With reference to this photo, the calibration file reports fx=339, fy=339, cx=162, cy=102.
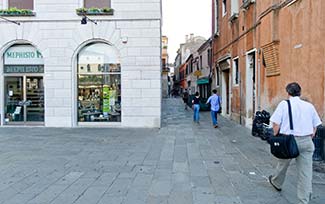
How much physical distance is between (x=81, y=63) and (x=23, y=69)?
2.67 m

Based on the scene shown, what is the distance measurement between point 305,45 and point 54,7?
10871 mm

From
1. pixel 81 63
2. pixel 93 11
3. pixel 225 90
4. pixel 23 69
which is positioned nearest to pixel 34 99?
pixel 23 69

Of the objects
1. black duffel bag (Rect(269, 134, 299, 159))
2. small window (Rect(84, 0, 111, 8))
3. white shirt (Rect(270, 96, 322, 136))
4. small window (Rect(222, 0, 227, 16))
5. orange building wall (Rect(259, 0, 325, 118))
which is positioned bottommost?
black duffel bag (Rect(269, 134, 299, 159))

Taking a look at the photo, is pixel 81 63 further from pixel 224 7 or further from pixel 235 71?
pixel 224 7

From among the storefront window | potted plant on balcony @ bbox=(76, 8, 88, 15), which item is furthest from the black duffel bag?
potted plant on balcony @ bbox=(76, 8, 88, 15)

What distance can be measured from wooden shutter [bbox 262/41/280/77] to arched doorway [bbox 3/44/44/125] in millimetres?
9697

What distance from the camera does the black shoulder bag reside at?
493 centimetres

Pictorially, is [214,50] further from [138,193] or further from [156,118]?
[138,193]

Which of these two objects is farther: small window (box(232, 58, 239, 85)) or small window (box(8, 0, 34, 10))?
small window (box(232, 58, 239, 85))

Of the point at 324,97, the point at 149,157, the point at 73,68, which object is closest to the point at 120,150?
the point at 149,157

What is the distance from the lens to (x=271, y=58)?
11328mm

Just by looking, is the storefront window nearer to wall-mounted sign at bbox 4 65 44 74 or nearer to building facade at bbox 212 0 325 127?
wall-mounted sign at bbox 4 65 44 74

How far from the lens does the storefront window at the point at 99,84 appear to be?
1528 centimetres

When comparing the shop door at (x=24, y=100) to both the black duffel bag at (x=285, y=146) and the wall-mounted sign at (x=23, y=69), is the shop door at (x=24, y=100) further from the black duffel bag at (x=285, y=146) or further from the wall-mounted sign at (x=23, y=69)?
the black duffel bag at (x=285, y=146)
